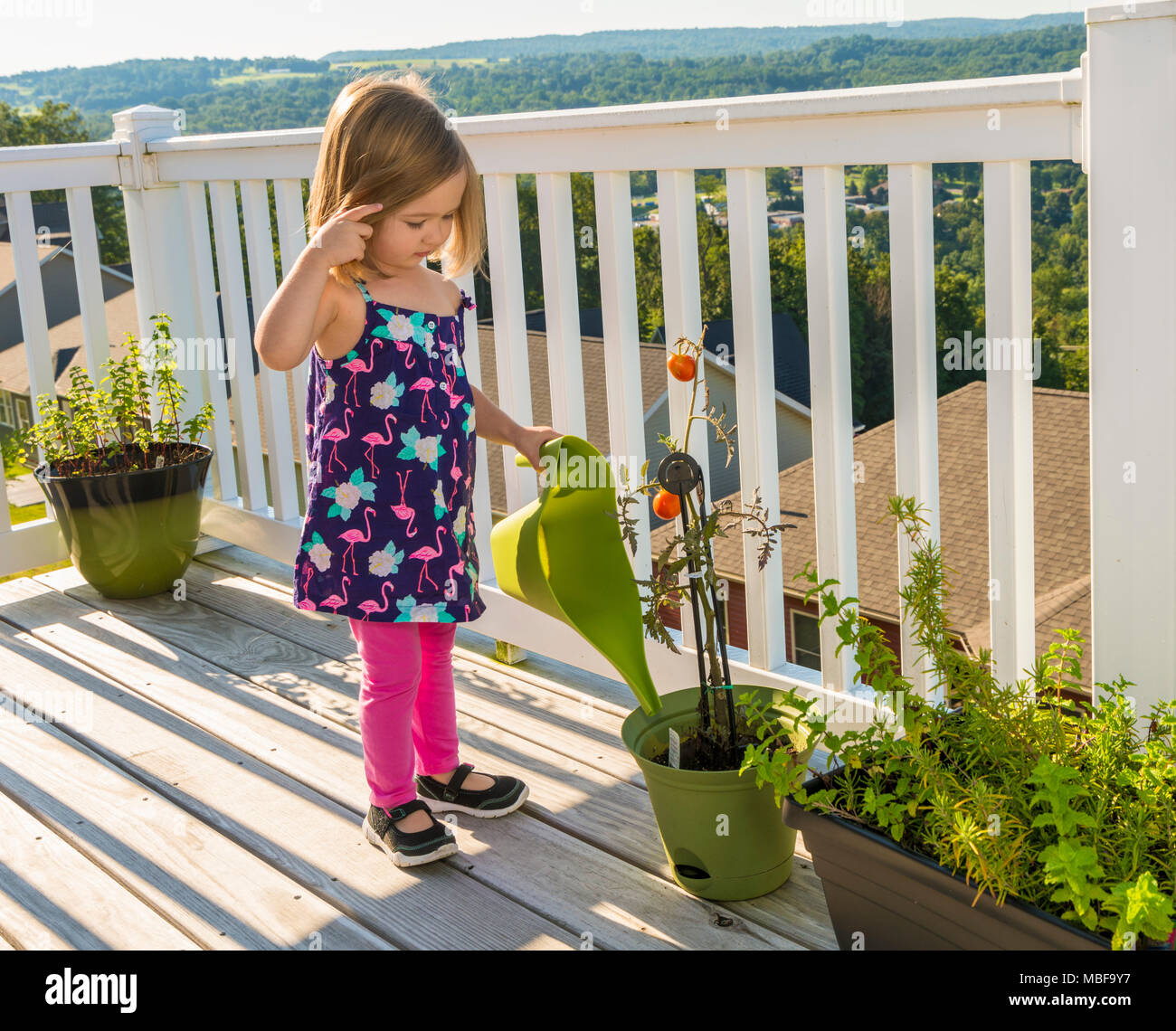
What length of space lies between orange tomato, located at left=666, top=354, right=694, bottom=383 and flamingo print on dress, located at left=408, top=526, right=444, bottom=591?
0.45m

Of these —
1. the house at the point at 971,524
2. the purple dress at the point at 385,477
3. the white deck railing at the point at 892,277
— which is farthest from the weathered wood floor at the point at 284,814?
the house at the point at 971,524

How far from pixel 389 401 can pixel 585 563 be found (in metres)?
0.39

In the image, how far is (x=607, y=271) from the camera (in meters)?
2.12

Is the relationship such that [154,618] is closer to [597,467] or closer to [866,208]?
[597,467]

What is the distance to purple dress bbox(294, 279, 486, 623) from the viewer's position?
175 centimetres

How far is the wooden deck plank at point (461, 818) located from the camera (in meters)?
1.61

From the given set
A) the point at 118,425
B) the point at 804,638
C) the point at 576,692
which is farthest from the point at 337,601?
the point at 804,638

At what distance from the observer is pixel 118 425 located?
10.1 ft

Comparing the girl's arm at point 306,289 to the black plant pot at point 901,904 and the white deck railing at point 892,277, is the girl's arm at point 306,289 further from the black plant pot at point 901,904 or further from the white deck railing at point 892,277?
the black plant pot at point 901,904

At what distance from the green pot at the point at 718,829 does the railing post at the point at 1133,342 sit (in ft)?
1.59

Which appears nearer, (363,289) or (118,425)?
(363,289)

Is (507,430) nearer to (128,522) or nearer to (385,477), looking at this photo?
(385,477)

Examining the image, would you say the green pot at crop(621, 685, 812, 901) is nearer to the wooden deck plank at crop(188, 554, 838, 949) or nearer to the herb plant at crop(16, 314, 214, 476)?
the wooden deck plank at crop(188, 554, 838, 949)
